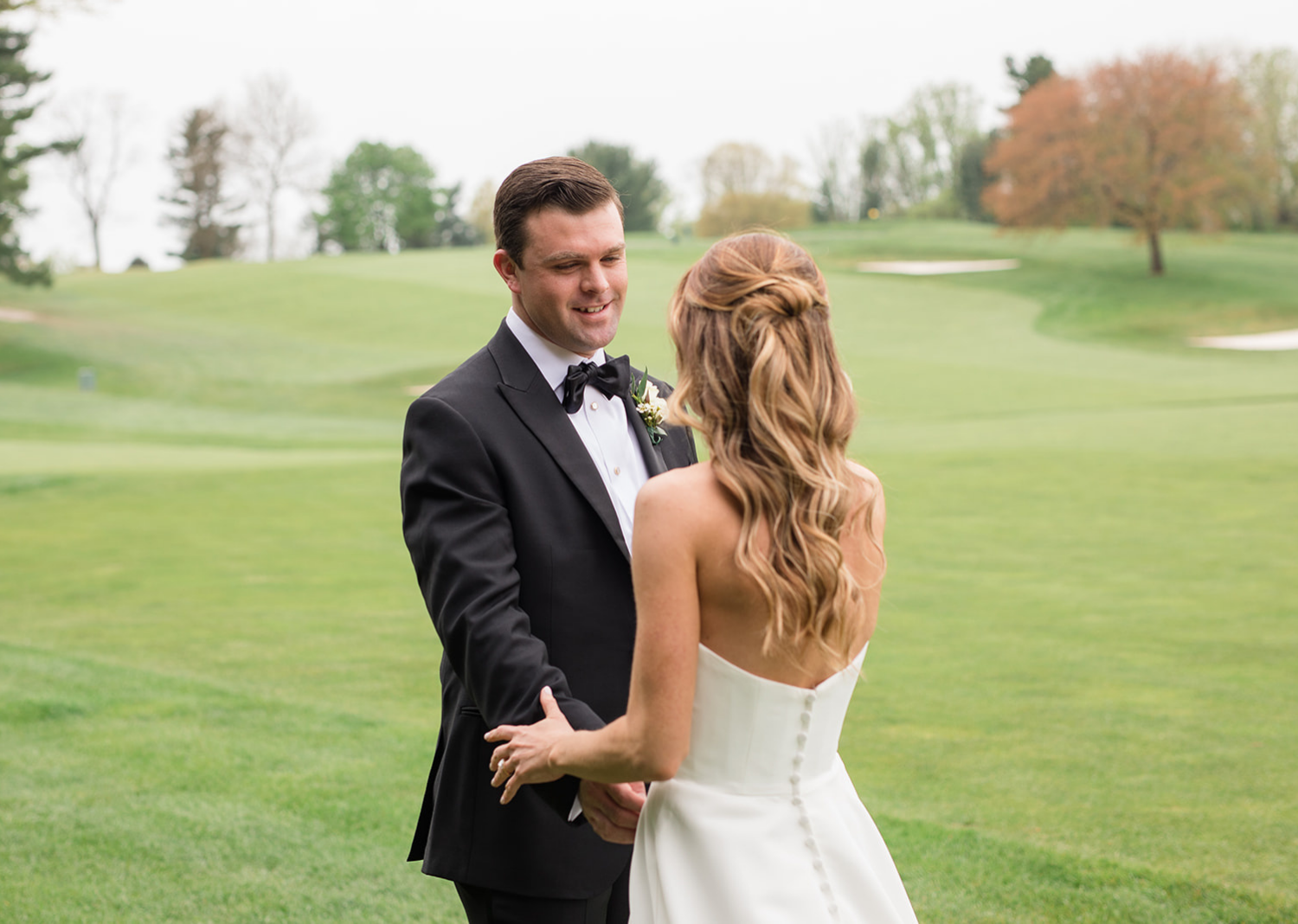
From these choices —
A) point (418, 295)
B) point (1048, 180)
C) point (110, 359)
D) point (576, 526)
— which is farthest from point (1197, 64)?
point (576, 526)

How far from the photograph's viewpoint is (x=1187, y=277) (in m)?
41.0

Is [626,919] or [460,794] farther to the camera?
[626,919]

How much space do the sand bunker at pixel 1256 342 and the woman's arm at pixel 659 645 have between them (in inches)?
1261

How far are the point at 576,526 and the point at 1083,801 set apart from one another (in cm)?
341

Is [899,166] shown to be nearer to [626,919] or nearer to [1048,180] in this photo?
[1048,180]

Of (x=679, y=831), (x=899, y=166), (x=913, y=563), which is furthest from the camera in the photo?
(x=899, y=166)

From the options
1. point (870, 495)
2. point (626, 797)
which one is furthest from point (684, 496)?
point (626, 797)

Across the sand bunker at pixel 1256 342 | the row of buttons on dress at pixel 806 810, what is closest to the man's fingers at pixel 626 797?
the row of buttons on dress at pixel 806 810

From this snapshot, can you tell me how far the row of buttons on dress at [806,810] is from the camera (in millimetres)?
2160

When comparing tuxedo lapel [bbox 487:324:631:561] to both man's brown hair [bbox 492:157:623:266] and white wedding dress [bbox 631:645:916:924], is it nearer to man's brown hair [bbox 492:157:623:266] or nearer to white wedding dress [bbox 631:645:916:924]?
man's brown hair [bbox 492:157:623:266]

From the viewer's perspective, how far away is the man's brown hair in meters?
2.65

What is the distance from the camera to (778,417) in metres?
2.04

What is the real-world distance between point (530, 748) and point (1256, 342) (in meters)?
33.0

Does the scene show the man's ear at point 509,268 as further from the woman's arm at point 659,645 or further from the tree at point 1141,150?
the tree at point 1141,150
